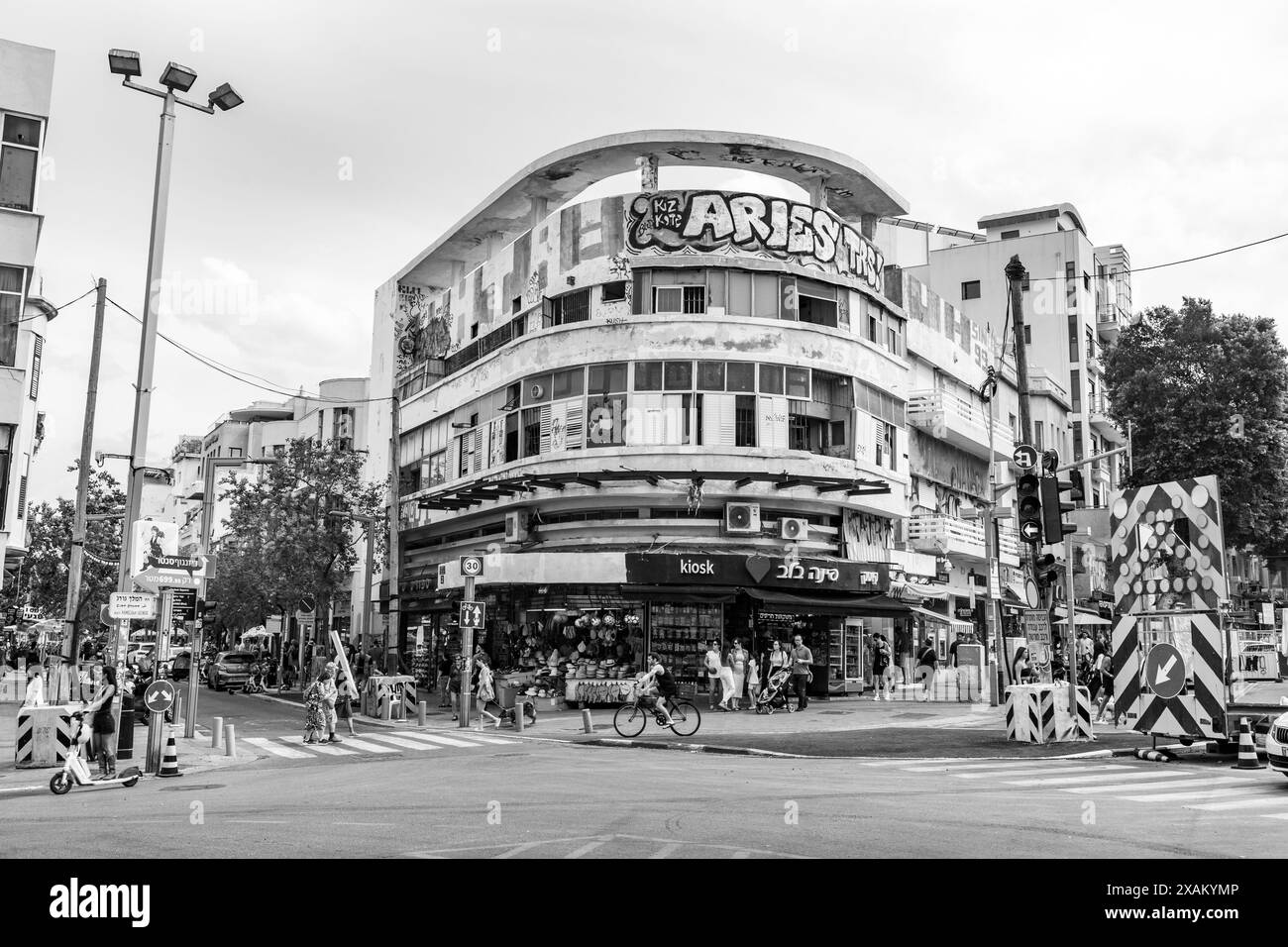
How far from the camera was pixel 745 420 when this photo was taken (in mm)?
33688

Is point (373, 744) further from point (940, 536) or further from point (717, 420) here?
point (940, 536)

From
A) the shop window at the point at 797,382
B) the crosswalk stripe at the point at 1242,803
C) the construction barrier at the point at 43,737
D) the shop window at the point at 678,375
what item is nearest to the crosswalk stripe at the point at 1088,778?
the crosswalk stripe at the point at 1242,803

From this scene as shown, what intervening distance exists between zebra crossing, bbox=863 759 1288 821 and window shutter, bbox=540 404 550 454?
18.7 metres

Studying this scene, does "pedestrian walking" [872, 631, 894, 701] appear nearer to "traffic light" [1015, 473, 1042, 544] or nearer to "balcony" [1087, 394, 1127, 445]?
"traffic light" [1015, 473, 1042, 544]

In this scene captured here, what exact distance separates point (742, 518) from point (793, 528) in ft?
5.23

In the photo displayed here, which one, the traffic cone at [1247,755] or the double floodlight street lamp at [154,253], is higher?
the double floodlight street lamp at [154,253]

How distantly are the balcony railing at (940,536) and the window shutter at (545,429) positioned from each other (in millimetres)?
13022

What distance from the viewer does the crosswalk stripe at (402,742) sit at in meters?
21.7

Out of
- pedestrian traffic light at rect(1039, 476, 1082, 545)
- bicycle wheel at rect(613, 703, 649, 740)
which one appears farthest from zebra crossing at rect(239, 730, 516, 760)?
pedestrian traffic light at rect(1039, 476, 1082, 545)

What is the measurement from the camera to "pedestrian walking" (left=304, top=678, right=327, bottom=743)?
2342 centimetres

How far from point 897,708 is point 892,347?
13878mm

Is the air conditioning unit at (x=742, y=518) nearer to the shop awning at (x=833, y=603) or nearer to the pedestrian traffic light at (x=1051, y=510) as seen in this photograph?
the shop awning at (x=833, y=603)

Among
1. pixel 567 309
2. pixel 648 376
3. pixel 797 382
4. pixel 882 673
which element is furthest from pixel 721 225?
pixel 882 673

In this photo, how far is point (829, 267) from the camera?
35.5 meters
